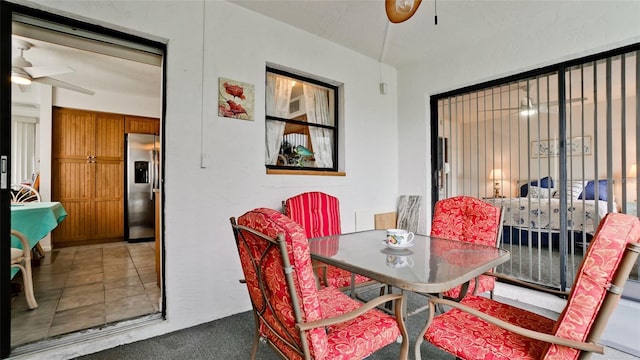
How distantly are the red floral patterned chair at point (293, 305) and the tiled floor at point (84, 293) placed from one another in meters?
1.73

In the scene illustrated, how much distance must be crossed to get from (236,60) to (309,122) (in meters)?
1.04

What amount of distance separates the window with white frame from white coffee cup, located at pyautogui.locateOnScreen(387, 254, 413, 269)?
68.7 inches

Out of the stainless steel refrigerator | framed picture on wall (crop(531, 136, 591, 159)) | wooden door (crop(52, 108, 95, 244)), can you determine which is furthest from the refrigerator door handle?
framed picture on wall (crop(531, 136, 591, 159))

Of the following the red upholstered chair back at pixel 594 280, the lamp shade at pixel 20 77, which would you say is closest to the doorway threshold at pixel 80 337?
the red upholstered chair back at pixel 594 280

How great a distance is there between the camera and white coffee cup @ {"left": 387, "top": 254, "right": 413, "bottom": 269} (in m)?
1.37

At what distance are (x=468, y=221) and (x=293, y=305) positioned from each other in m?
1.58

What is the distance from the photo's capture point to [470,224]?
205cm

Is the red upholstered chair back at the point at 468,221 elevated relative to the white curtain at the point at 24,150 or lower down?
lower down

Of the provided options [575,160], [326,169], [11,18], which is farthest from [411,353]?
[11,18]

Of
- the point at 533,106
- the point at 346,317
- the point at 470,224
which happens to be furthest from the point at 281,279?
the point at 533,106

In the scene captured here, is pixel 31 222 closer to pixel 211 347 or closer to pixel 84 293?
pixel 84 293

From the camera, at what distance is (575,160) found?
262 cm

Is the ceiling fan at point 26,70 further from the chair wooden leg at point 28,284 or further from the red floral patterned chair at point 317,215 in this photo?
the red floral patterned chair at point 317,215

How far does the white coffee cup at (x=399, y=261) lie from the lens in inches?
54.0
